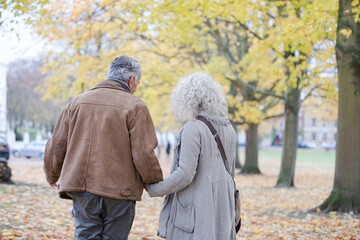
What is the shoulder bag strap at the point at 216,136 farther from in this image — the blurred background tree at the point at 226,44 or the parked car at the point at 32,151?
the parked car at the point at 32,151

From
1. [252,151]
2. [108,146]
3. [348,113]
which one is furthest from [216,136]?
[252,151]

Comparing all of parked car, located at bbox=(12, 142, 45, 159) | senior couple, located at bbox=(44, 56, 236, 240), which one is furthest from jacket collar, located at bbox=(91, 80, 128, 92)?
parked car, located at bbox=(12, 142, 45, 159)

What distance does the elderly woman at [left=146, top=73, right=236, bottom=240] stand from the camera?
3.22 metres

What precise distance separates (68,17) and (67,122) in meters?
9.81

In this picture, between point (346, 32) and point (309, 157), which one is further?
point (309, 157)

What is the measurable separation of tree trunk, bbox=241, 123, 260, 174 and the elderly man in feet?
63.6

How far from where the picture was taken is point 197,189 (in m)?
3.27

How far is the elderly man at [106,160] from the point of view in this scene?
307 cm

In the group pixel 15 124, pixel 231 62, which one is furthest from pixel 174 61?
pixel 15 124

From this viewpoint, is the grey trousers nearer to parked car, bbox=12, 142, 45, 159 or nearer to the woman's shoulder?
the woman's shoulder

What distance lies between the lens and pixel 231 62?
58.2ft

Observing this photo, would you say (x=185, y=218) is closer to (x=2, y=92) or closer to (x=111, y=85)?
(x=111, y=85)

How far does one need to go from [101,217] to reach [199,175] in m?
0.79

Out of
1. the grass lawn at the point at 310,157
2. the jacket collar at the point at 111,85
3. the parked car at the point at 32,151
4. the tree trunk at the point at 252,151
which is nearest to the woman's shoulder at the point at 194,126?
the jacket collar at the point at 111,85
